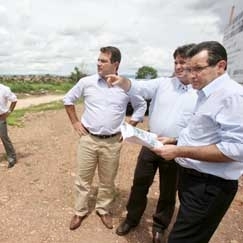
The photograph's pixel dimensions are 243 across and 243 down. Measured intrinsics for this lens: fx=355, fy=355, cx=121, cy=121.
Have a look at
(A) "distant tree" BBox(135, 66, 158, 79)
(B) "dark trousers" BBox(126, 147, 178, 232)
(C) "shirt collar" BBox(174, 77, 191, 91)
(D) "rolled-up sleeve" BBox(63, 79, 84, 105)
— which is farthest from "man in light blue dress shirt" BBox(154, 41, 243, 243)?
(A) "distant tree" BBox(135, 66, 158, 79)

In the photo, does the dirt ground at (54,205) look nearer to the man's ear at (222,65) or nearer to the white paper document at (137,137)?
the white paper document at (137,137)

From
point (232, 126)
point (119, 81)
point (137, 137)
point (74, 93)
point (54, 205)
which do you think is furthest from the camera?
A: point (54, 205)

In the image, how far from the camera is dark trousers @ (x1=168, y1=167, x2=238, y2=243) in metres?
2.44

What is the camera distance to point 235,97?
7.29 ft

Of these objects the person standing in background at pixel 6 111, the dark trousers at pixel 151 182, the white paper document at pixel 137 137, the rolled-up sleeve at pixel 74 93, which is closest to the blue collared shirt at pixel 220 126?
the white paper document at pixel 137 137

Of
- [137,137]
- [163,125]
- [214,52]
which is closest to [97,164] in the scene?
[163,125]

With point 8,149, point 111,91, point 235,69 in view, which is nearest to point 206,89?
point 111,91

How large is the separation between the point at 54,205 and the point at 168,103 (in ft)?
7.50

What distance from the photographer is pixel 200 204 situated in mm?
2471

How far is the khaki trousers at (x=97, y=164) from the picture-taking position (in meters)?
4.02

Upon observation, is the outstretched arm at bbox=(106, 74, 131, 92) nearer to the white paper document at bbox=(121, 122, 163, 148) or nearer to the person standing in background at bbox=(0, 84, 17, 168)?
the white paper document at bbox=(121, 122, 163, 148)

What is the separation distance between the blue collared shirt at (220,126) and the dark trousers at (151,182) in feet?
3.62

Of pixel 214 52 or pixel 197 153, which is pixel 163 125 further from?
pixel 214 52

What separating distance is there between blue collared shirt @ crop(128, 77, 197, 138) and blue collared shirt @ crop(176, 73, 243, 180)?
0.80 meters
